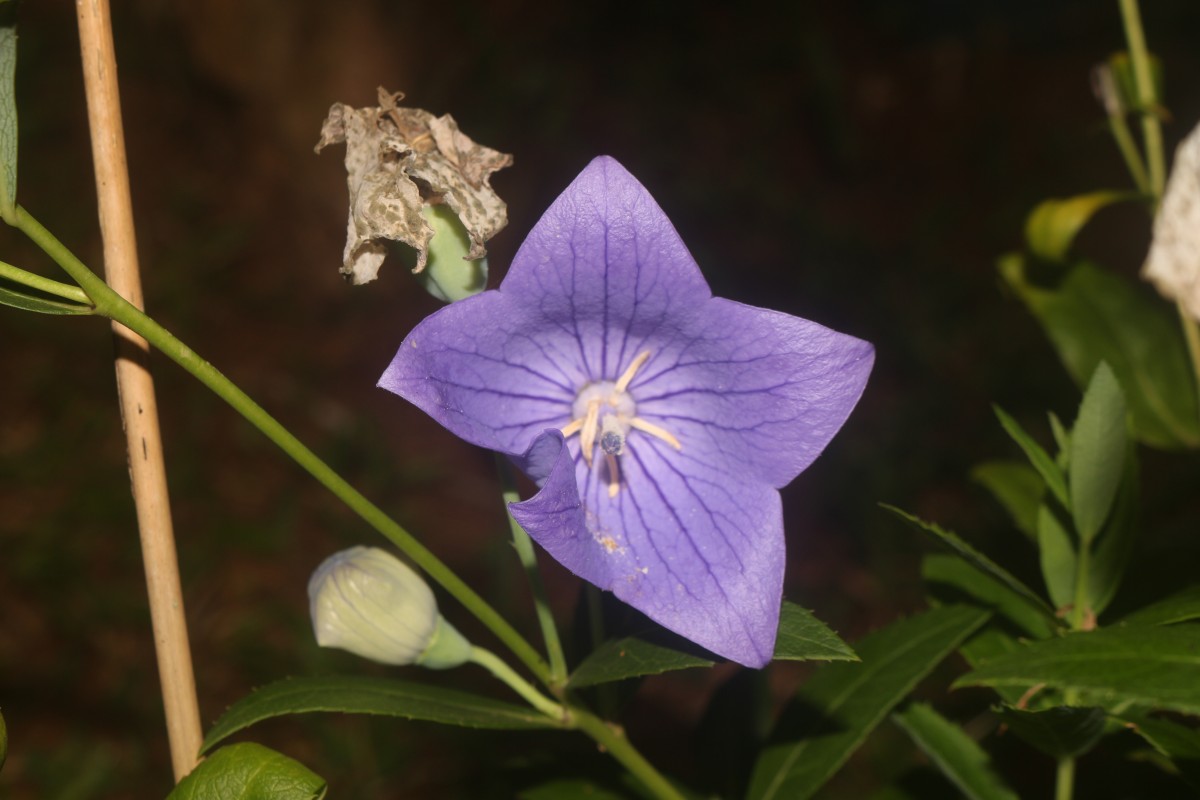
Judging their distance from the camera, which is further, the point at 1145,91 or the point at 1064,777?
the point at 1145,91

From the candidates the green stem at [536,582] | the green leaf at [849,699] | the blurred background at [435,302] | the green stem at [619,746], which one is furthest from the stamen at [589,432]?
the blurred background at [435,302]

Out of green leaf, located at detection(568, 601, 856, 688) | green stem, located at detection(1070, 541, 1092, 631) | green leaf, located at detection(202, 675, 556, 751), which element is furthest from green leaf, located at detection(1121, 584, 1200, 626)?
green leaf, located at detection(202, 675, 556, 751)

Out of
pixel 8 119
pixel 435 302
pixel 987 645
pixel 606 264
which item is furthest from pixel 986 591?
pixel 435 302

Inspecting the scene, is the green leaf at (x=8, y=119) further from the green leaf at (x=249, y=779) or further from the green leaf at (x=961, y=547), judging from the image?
the green leaf at (x=961, y=547)

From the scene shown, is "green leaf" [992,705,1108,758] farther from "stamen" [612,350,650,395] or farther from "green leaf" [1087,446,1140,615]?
Result: "stamen" [612,350,650,395]

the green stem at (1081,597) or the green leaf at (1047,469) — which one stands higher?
the green leaf at (1047,469)

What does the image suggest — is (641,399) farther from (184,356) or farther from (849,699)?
(184,356)
